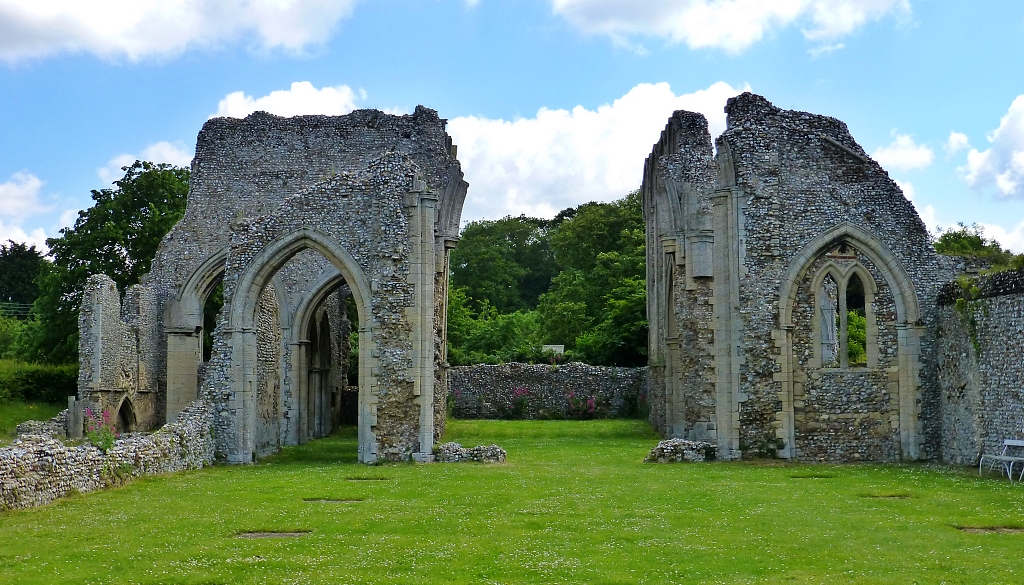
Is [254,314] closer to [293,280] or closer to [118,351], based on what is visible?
[293,280]

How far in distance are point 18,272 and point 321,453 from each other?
40.0 metres

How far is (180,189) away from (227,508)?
81.4ft

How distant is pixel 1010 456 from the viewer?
Answer: 15.0m

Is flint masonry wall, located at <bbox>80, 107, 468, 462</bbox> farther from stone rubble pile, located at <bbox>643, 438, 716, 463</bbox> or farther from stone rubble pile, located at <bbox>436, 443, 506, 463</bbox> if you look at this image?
stone rubble pile, located at <bbox>643, 438, 716, 463</bbox>

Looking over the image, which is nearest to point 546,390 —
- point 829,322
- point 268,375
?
point 829,322

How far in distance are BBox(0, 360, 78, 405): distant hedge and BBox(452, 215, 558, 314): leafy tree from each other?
2830 cm

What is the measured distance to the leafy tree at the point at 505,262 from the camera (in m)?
61.4

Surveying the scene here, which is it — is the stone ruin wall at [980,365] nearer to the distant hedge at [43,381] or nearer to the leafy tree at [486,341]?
the leafy tree at [486,341]

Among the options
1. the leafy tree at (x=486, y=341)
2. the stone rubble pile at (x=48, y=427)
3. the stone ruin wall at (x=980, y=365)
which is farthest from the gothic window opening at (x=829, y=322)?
the stone rubble pile at (x=48, y=427)

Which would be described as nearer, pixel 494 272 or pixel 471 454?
pixel 471 454

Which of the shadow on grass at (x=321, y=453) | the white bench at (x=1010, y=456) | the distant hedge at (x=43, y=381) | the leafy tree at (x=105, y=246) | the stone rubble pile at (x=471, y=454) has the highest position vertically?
the leafy tree at (x=105, y=246)

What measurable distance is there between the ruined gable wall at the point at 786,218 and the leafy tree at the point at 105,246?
844 inches

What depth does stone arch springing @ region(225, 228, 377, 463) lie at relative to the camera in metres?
19.2

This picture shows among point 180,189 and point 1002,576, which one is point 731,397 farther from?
point 180,189
